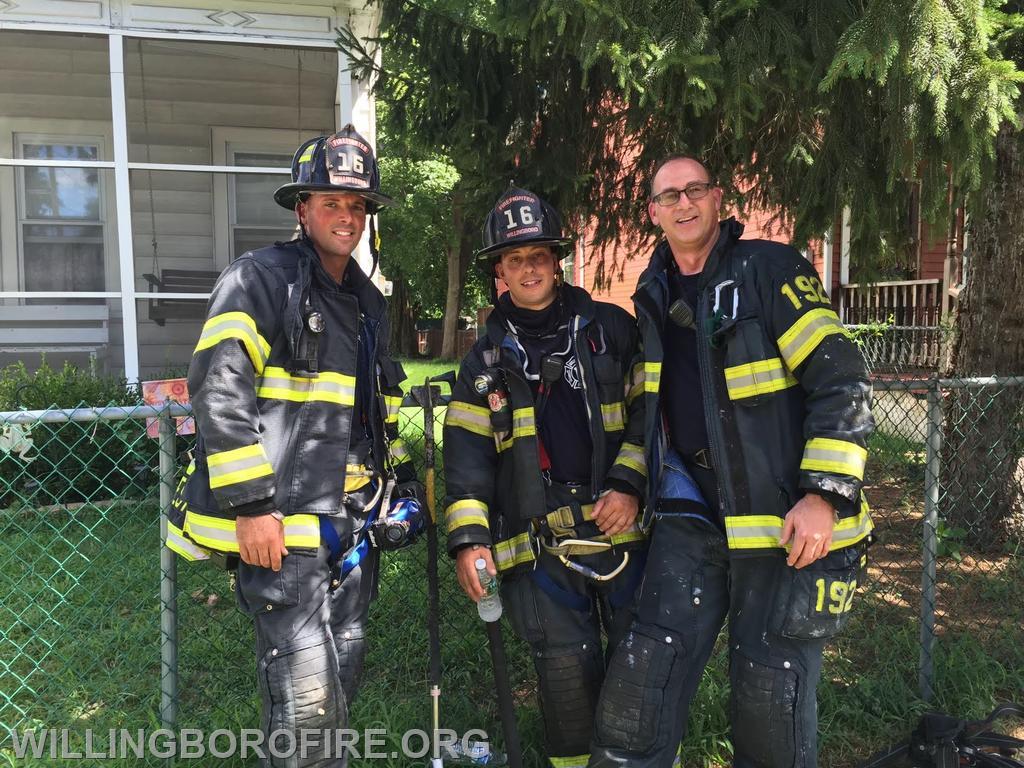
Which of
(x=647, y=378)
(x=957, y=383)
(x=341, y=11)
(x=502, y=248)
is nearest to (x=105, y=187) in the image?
(x=341, y=11)

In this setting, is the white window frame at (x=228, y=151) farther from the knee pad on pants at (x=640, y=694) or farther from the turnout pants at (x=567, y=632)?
the knee pad on pants at (x=640, y=694)

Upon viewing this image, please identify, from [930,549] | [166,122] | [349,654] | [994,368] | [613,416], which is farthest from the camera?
[166,122]

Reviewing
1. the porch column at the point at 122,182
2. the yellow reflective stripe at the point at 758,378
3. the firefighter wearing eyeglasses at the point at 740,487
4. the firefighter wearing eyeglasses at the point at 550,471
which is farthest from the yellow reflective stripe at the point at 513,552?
the porch column at the point at 122,182

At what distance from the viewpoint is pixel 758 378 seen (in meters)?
2.35

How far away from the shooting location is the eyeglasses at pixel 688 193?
8.26 feet

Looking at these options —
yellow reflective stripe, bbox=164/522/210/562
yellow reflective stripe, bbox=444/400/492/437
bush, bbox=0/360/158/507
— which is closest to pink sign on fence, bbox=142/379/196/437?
yellow reflective stripe, bbox=164/522/210/562

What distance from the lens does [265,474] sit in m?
2.17

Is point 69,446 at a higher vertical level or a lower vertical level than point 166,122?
lower

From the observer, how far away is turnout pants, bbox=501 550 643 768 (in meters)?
2.65

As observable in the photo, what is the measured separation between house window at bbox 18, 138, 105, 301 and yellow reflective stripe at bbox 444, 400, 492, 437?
6854 mm

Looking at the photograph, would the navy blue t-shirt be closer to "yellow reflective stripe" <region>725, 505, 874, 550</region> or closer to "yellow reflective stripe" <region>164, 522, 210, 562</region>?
"yellow reflective stripe" <region>725, 505, 874, 550</region>

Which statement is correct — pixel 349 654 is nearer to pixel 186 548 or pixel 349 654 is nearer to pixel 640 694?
pixel 186 548

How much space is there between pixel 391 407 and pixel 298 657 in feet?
2.91

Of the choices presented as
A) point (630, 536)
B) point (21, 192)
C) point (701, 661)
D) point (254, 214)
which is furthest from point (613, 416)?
point (21, 192)
